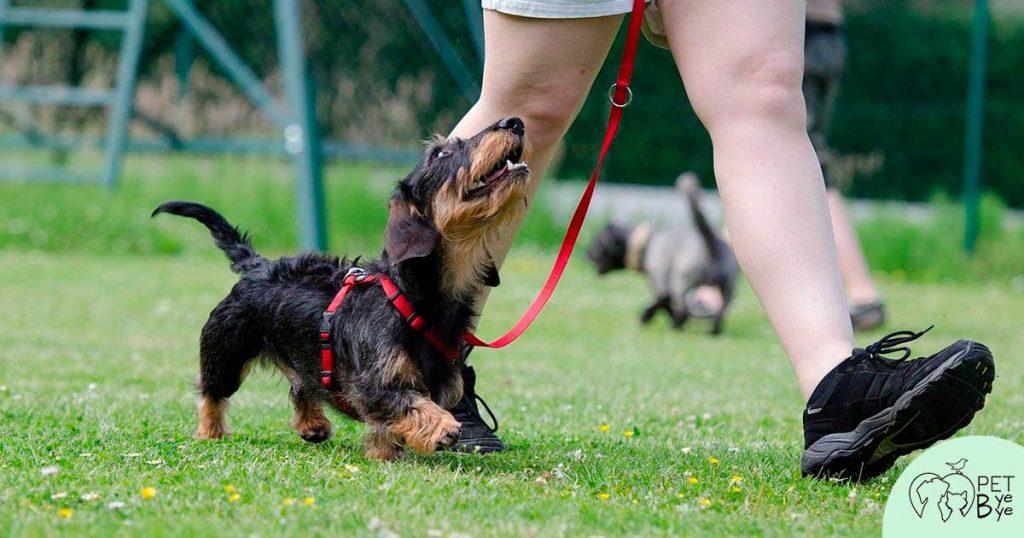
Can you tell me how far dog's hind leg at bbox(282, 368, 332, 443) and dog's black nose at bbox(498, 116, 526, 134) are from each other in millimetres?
1122

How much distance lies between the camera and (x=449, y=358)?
3.79 meters

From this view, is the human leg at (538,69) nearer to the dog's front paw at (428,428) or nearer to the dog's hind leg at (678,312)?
the dog's front paw at (428,428)

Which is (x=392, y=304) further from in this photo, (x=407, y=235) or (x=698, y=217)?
(x=698, y=217)

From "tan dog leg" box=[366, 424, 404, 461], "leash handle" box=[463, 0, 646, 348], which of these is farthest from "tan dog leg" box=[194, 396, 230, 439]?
"leash handle" box=[463, 0, 646, 348]

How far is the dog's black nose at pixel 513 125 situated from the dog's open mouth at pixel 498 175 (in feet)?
0.15

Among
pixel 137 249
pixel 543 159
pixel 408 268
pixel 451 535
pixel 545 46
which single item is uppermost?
pixel 545 46

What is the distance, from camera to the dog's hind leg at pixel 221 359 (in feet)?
13.5

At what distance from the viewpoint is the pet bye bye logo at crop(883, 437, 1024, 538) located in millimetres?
2822

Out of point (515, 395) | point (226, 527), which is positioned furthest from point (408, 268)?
point (515, 395)

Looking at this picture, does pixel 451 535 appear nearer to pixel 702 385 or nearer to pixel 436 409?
pixel 436 409

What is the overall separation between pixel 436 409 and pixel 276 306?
0.73 metres

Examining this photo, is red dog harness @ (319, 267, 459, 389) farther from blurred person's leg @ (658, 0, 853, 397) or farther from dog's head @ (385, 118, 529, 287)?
blurred person's leg @ (658, 0, 853, 397)

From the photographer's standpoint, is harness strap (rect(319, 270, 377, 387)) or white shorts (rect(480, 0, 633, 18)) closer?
white shorts (rect(480, 0, 633, 18))

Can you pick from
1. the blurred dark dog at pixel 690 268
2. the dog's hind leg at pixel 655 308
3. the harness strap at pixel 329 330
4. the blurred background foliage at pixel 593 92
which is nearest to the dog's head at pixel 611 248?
the blurred dark dog at pixel 690 268
